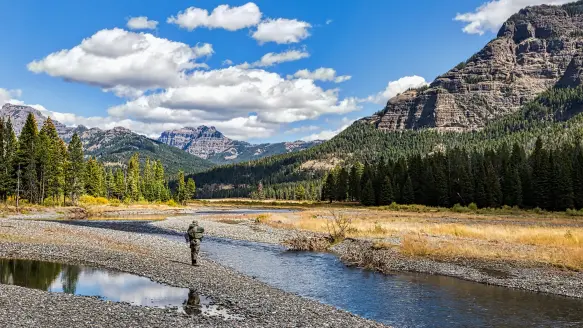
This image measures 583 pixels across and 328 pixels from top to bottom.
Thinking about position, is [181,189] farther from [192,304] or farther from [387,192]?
[192,304]

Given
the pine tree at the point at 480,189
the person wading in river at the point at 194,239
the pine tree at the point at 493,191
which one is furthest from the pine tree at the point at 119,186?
the person wading in river at the point at 194,239

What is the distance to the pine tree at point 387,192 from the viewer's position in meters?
118

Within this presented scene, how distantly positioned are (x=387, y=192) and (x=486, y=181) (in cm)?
2701

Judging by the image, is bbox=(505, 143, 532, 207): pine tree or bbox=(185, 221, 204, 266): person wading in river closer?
bbox=(185, 221, 204, 266): person wading in river

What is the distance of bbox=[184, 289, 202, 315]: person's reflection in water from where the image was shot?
58.2 feet

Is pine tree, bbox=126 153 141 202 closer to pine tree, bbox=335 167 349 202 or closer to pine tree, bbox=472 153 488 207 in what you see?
pine tree, bbox=335 167 349 202

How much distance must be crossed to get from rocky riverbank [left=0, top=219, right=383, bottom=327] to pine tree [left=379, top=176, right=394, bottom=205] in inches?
3570

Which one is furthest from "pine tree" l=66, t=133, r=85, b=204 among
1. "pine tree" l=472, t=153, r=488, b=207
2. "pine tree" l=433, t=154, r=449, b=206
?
"pine tree" l=472, t=153, r=488, b=207

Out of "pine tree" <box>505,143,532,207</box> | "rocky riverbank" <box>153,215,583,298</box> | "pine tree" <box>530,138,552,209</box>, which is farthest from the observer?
"pine tree" <box>505,143,532,207</box>

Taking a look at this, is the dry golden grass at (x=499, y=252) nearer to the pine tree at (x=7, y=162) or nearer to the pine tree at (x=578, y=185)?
the pine tree at (x=578, y=185)

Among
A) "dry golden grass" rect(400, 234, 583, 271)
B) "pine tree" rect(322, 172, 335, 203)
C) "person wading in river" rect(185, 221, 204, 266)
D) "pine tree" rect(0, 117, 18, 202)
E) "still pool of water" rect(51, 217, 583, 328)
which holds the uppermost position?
"pine tree" rect(0, 117, 18, 202)

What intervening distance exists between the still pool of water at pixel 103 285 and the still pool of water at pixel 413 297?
6068 millimetres

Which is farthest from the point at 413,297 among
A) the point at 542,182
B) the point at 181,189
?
the point at 181,189

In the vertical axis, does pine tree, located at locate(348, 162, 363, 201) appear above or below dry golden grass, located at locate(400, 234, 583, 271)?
above
